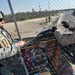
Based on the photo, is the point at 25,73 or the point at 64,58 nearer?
the point at 64,58

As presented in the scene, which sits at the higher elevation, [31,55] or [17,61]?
[31,55]

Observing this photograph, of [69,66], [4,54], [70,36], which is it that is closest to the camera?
[69,66]

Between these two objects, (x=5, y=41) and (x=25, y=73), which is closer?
(x=25, y=73)

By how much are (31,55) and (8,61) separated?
0.67 metres

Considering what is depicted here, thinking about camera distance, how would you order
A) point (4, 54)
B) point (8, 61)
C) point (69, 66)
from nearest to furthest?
point (69, 66) → point (4, 54) → point (8, 61)

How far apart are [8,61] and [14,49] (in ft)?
1.31

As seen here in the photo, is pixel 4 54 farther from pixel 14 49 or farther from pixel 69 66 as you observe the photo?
pixel 69 66

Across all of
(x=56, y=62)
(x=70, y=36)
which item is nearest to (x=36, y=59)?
(x=56, y=62)

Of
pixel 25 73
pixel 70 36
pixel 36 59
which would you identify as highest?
pixel 70 36

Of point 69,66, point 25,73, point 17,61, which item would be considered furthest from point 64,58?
point 17,61

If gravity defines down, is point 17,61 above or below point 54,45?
below

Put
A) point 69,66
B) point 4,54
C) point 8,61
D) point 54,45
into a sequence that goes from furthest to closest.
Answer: point 8,61, point 4,54, point 54,45, point 69,66

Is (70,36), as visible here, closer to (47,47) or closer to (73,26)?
(73,26)

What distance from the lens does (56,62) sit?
3303 millimetres
